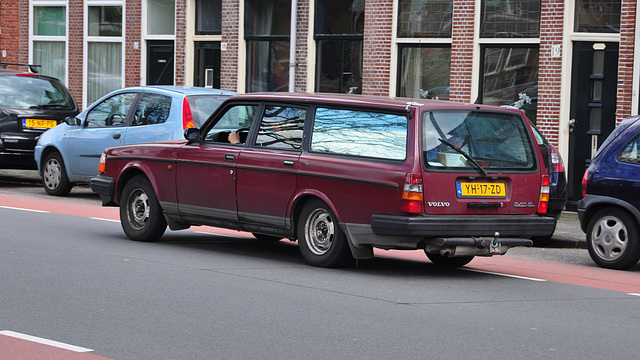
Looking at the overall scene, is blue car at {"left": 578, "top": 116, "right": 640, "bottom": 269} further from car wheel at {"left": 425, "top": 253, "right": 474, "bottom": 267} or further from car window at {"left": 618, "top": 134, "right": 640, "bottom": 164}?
car wheel at {"left": 425, "top": 253, "right": 474, "bottom": 267}

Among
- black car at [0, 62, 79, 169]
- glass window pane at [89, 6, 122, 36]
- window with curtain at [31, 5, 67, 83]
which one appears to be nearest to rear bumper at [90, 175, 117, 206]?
black car at [0, 62, 79, 169]

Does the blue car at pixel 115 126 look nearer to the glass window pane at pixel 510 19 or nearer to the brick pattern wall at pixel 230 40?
the glass window pane at pixel 510 19

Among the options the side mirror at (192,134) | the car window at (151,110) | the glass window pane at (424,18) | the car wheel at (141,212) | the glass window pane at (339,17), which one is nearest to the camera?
the side mirror at (192,134)

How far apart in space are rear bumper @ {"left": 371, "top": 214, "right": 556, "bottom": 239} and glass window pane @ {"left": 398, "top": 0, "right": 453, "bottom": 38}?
10288 millimetres

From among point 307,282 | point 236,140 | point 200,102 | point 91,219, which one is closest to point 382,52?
point 200,102

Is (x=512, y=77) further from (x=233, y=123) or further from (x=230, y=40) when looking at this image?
(x=233, y=123)

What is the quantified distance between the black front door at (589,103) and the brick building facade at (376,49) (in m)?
0.02

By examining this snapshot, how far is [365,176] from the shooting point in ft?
31.4

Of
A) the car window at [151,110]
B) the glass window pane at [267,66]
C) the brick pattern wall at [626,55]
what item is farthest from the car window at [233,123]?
the glass window pane at [267,66]

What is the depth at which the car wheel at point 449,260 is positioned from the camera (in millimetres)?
10836

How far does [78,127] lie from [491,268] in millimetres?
8534

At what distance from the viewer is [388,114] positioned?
9703 mm

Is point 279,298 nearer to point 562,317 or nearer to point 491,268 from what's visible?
point 562,317

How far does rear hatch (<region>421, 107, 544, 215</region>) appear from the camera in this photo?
9.43 metres
